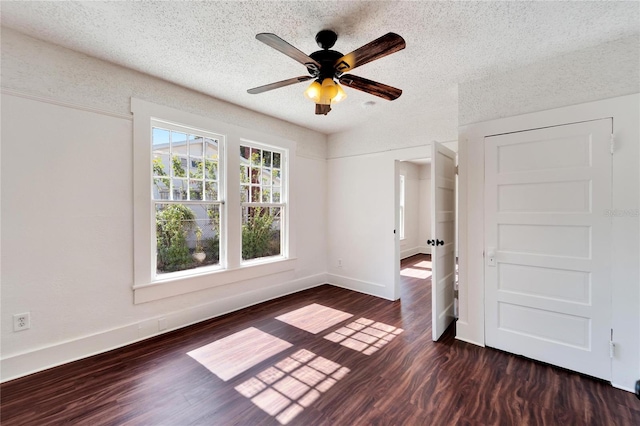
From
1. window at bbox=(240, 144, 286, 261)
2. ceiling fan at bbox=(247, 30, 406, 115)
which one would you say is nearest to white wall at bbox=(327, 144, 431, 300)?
window at bbox=(240, 144, 286, 261)

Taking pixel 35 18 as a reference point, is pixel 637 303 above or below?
below

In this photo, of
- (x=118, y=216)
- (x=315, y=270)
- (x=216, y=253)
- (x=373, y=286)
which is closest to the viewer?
(x=118, y=216)

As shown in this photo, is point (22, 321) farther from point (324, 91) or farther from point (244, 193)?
point (324, 91)

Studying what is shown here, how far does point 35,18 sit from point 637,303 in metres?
4.94

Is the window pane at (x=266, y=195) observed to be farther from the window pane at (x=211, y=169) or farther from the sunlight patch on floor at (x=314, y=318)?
the sunlight patch on floor at (x=314, y=318)

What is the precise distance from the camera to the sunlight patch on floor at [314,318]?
10.1 ft

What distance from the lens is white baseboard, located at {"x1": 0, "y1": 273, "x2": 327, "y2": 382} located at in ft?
6.95

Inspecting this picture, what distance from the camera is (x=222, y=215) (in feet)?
11.2

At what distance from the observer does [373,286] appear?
4.19 m

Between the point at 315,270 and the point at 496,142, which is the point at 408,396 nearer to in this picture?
the point at 496,142

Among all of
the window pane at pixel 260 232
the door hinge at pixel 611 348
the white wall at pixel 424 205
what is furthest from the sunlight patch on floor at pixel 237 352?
the white wall at pixel 424 205

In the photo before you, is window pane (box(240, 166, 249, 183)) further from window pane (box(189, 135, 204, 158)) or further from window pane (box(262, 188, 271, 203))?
window pane (box(189, 135, 204, 158))

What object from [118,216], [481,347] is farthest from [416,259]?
[118,216]

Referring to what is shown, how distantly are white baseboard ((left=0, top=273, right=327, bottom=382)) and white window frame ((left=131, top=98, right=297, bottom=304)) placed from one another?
0.24m
